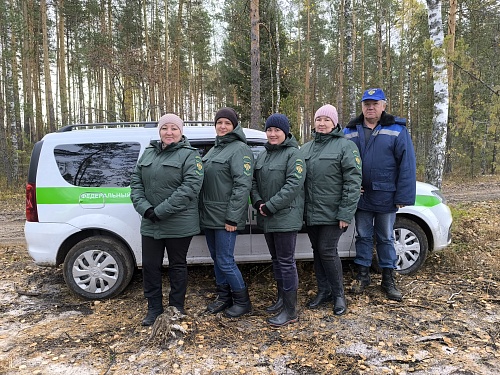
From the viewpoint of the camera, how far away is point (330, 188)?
343 cm

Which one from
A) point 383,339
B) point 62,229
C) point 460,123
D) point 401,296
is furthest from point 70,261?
point 460,123

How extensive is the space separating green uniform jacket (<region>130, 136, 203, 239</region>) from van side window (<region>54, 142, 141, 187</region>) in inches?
29.6

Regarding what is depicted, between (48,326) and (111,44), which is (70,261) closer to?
(48,326)

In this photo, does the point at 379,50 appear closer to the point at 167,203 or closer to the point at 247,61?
the point at 247,61

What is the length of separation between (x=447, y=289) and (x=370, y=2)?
22437 mm

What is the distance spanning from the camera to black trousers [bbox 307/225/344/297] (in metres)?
3.49

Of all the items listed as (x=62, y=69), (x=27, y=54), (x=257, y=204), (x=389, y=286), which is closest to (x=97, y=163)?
(x=257, y=204)

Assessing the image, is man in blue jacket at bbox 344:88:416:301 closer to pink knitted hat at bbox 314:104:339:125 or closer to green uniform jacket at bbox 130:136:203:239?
pink knitted hat at bbox 314:104:339:125

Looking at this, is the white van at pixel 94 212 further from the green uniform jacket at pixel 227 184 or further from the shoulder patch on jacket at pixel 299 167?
the shoulder patch on jacket at pixel 299 167

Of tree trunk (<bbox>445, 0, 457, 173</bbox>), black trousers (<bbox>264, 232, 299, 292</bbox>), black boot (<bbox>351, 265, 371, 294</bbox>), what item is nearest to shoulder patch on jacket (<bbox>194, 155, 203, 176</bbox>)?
black trousers (<bbox>264, 232, 299, 292</bbox>)

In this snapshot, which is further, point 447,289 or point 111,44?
point 111,44

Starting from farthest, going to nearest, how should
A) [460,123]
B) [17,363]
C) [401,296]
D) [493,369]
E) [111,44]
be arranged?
[111,44], [460,123], [401,296], [17,363], [493,369]

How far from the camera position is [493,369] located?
2668mm

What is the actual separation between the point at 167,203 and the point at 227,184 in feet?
1.92
